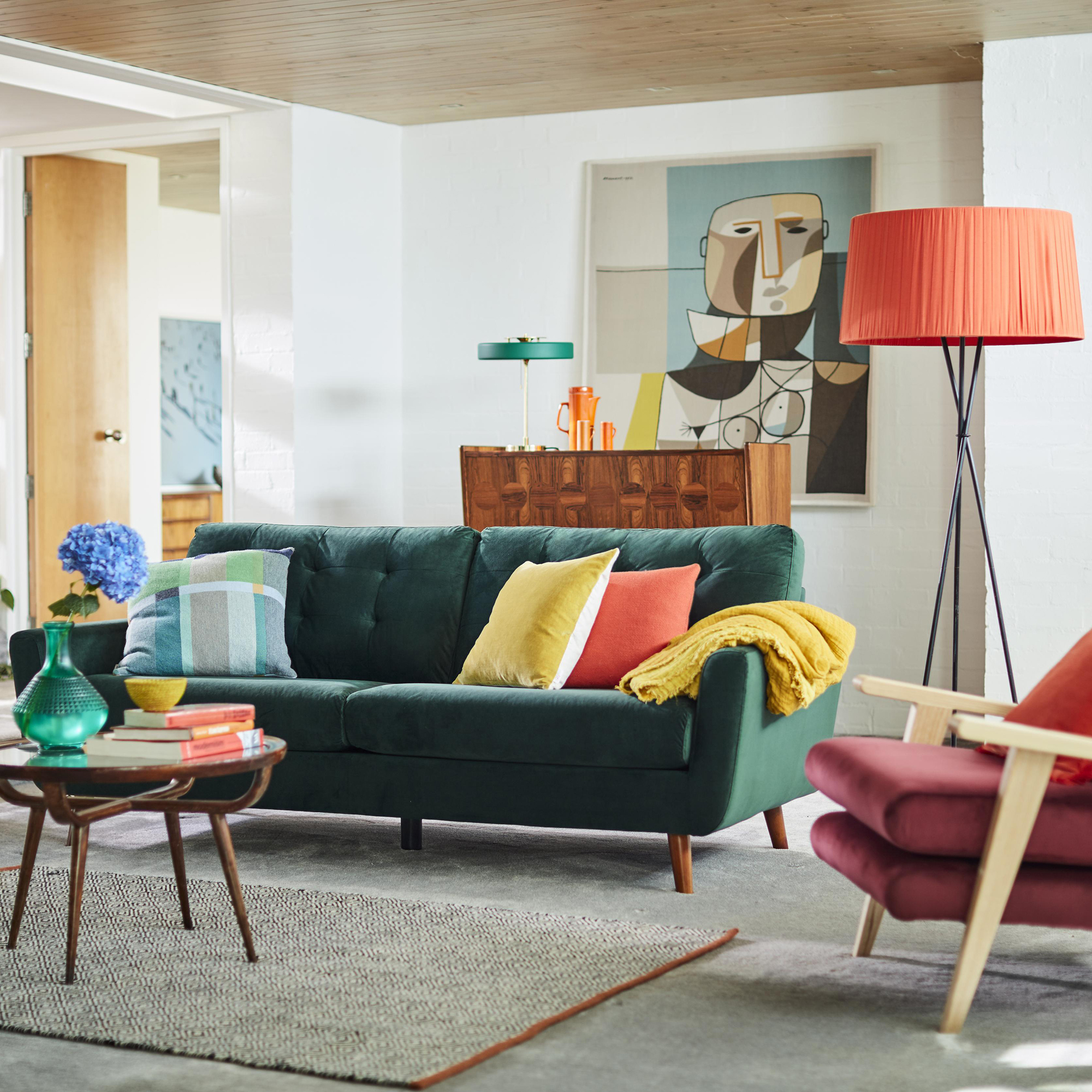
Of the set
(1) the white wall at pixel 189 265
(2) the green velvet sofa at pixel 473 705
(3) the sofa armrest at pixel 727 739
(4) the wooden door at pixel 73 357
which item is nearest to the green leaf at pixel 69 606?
(2) the green velvet sofa at pixel 473 705

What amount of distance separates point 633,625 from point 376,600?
2.98ft

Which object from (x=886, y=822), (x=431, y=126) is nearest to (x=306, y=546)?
(x=886, y=822)

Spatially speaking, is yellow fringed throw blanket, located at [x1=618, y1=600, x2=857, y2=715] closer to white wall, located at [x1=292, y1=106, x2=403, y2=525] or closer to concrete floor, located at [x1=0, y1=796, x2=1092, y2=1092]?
concrete floor, located at [x1=0, y1=796, x2=1092, y2=1092]

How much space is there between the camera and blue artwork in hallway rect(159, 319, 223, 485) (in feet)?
33.2

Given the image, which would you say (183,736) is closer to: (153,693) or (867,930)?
(153,693)

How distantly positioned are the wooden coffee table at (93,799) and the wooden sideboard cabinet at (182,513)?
647 cm

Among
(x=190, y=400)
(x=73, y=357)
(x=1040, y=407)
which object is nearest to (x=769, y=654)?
(x=1040, y=407)

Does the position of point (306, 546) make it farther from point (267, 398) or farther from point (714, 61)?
point (714, 61)

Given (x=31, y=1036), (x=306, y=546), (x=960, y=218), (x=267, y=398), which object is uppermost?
(x=960, y=218)

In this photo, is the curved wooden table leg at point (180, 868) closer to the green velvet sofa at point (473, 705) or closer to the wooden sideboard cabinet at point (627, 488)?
the green velvet sofa at point (473, 705)

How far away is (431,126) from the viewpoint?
23.2ft

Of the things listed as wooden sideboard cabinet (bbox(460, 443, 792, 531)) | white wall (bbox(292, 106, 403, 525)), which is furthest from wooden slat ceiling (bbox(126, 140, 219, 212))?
wooden sideboard cabinet (bbox(460, 443, 792, 531))

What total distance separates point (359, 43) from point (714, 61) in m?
1.35

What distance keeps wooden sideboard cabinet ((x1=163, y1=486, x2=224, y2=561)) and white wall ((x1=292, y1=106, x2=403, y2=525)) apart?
2.82m
